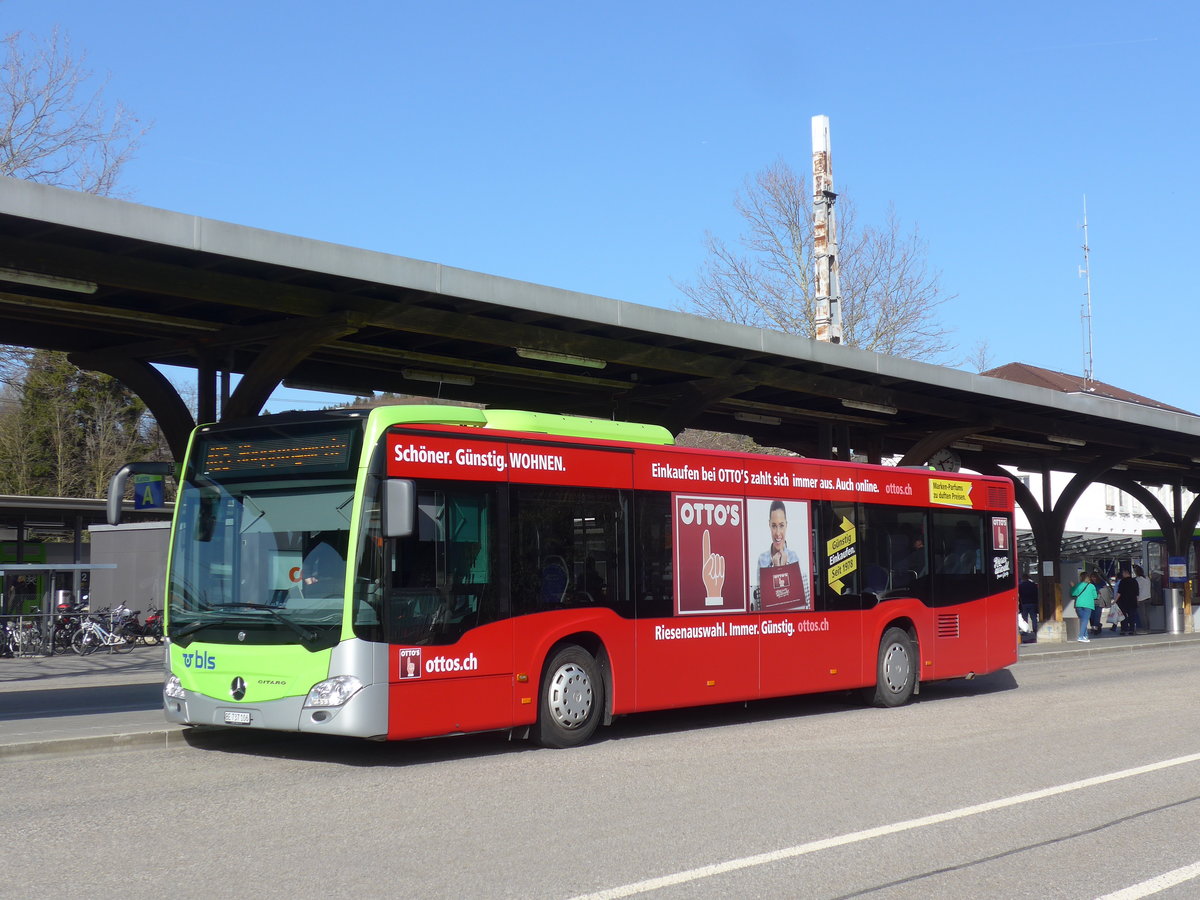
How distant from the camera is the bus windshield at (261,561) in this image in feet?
33.3

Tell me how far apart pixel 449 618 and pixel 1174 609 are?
30.0 metres

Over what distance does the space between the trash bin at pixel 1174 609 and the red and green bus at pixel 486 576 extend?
23971 mm

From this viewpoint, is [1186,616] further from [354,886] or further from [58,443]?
[58,443]

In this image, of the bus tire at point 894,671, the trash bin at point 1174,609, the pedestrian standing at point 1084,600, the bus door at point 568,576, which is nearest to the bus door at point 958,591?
the bus tire at point 894,671

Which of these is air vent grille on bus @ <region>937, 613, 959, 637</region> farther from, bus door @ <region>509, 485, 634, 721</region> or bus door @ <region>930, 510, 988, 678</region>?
bus door @ <region>509, 485, 634, 721</region>

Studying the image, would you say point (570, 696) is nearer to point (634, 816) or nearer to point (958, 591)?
point (634, 816)

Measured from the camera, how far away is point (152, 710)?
14.0m

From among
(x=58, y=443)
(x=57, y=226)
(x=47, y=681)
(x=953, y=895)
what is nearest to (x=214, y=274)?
(x=57, y=226)

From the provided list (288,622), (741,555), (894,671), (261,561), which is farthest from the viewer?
(894,671)

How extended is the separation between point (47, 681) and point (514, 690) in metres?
13.0

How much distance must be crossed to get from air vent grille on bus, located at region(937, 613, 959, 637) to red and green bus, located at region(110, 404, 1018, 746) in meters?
2.11

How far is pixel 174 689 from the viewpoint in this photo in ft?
35.6

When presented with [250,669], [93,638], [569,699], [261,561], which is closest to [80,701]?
[250,669]

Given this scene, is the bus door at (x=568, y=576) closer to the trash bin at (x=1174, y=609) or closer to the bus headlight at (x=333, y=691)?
the bus headlight at (x=333, y=691)
